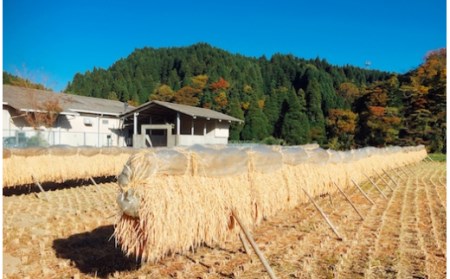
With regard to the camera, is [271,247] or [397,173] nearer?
[271,247]

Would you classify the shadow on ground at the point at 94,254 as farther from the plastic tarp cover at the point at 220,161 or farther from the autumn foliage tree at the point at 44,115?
the autumn foliage tree at the point at 44,115

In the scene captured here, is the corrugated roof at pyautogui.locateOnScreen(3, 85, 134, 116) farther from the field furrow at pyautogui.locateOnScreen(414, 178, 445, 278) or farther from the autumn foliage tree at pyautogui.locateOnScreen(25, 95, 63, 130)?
the field furrow at pyautogui.locateOnScreen(414, 178, 445, 278)

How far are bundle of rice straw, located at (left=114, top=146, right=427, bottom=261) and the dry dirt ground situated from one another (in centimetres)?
28

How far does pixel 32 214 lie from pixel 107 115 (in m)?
17.2

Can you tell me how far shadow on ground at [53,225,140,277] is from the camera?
4.18 m

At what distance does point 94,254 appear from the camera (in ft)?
15.3

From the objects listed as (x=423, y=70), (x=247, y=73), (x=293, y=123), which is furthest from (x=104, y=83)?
(x=423, y=70)

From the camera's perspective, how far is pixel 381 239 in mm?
5320

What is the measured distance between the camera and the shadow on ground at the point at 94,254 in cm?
418

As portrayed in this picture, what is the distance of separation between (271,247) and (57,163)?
20.7 feet

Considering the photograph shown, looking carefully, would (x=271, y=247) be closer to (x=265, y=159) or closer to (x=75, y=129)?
(x=265, y=159)

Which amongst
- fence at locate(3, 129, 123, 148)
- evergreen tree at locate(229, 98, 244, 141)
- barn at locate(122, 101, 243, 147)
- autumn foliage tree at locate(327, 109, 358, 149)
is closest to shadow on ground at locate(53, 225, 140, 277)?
fence at locate(3, 129, 123, 148)

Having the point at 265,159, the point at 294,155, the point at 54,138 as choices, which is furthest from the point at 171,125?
the point at 265,159

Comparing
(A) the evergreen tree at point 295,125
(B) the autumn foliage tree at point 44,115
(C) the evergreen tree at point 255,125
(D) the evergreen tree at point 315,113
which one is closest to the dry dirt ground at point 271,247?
(B) the autumn foliage tree at point 44,115
